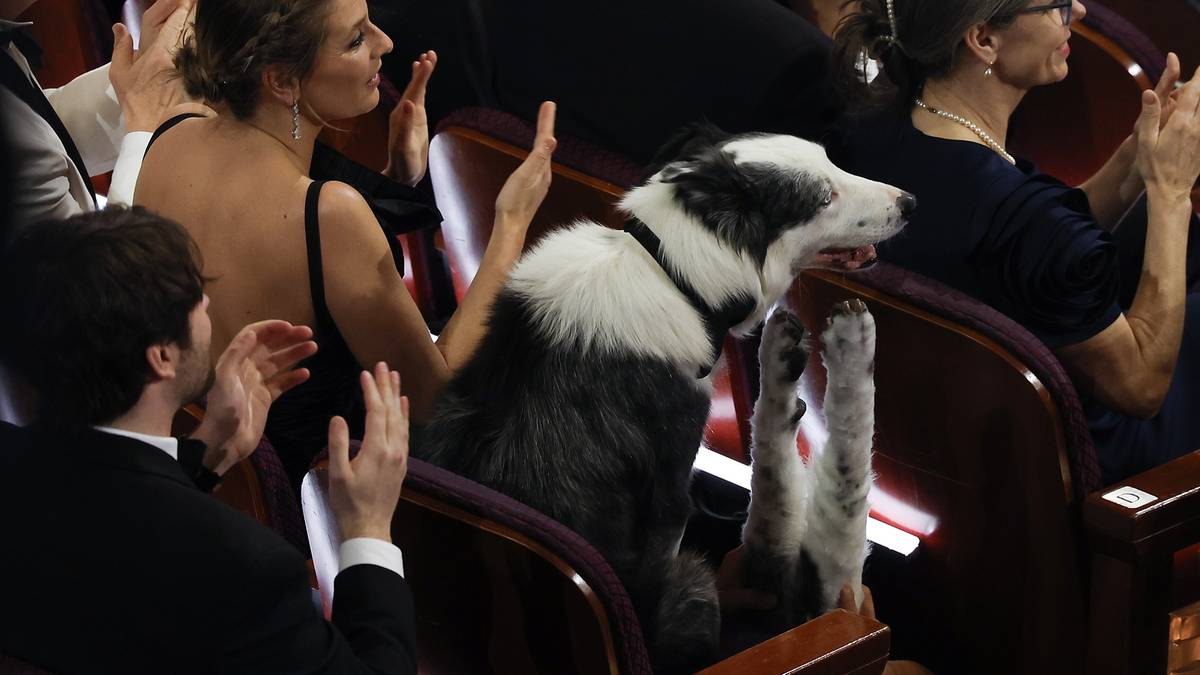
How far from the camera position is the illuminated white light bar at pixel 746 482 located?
1924 millimetres

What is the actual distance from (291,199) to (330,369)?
0.27 metres

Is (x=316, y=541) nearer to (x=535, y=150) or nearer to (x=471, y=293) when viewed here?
(x=471, y=293)

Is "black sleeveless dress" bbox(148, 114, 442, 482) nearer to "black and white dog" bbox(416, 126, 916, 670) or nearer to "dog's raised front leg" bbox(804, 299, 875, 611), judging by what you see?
"black and white dog" bbox(416, 126, 916, 670)

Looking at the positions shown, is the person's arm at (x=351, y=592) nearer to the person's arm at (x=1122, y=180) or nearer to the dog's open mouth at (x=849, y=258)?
the dog's open mouth at (x=849, y=258)

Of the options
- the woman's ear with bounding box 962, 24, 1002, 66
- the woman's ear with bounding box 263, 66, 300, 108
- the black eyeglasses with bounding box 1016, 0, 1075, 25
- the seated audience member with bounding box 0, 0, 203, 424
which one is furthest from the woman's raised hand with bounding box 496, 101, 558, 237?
the black eyeglasses with bounding box 1016, 0, 1075, 25

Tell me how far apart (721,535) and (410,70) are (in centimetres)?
100

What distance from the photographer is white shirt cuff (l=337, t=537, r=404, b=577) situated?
51.8 inches

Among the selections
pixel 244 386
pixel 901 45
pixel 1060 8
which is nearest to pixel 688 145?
pixel 901 45

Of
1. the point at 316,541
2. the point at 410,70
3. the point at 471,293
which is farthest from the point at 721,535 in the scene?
the point at 410,70

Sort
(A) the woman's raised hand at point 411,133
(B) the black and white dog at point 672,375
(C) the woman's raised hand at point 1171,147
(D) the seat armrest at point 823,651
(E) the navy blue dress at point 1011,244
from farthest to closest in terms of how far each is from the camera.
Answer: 1. (A) the woman's raised hand at point 411,133
2. (C) the woman's raised hand at point 1171,147
3. (E) the navy blue dress at point 1011,244
4. (B) the black and white dog at point 672,375
5. (D) the seat armrest at point 823,651

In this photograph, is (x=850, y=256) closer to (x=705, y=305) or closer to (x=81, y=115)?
(x=705, y=305)

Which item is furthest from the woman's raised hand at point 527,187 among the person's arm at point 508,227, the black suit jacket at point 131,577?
the black suit jacket at point 131,577

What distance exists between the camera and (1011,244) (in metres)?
1.93

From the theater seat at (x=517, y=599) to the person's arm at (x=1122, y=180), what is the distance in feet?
3.37
